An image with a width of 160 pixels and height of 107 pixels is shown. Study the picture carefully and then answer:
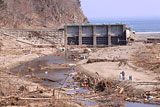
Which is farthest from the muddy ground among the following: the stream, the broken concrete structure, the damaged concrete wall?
the broken concrete structure

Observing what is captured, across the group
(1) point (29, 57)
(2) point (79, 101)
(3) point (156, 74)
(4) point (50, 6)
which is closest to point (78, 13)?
(4) point (50, 6)

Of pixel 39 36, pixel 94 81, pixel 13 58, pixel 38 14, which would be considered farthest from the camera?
pixel 38 14

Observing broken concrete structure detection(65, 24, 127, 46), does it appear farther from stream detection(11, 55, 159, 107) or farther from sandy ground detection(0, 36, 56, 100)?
stream detection(11, 55, 159, 107)

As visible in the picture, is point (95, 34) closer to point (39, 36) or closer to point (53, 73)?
point (39, 36)

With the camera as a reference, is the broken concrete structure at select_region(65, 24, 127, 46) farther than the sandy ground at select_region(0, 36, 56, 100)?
Yes

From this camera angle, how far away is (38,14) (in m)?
102

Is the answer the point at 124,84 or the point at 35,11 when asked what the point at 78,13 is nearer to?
the point at 35,11

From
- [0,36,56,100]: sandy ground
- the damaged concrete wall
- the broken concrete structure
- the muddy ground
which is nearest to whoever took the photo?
the muddy ground

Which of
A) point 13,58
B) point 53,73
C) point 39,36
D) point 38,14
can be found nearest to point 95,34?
point 39,36

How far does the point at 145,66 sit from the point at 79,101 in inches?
607

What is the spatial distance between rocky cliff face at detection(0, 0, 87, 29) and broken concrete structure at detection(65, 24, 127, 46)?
1833cm

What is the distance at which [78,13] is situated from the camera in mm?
121188

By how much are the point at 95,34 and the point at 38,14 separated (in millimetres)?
37230

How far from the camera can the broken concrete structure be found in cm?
6812
